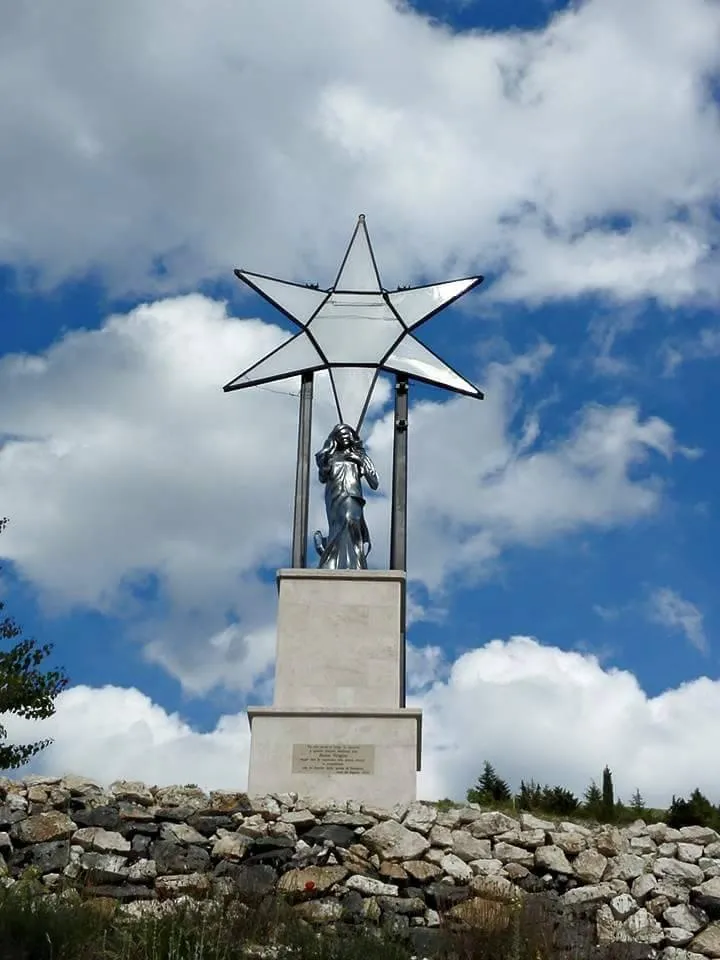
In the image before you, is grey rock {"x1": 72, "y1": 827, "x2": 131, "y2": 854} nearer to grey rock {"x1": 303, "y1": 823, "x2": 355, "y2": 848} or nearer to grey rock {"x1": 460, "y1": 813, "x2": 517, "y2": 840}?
grey rock {"x1": 303, "y1": 823, "x2": 355, "y2": 848}

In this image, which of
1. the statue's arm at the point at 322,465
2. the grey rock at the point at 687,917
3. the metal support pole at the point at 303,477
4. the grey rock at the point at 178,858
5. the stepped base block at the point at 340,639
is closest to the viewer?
the grey rock at the point at 687,917

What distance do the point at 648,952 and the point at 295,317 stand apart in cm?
1096

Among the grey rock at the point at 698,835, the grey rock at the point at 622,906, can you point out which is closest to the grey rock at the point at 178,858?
the grey rock at the point at 622,906

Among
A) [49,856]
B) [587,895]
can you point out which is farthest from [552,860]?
[49,856]

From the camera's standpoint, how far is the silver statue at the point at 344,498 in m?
18.4

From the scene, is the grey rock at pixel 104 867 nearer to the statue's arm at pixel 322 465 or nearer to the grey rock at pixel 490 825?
the grey rock at pixel 490 825

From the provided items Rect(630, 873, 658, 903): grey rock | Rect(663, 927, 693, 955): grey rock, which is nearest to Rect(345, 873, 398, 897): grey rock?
Rect(630, 873, 658, 903): grey rock

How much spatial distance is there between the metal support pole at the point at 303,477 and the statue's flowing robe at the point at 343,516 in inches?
10.6

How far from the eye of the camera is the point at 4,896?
1049 centimetres

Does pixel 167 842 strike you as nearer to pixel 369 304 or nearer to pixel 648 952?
pixel 648 952

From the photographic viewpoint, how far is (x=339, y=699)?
16.9 meters

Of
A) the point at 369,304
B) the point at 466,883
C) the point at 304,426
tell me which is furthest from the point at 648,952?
the point at 369,304

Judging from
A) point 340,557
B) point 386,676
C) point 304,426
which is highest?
point 304,426

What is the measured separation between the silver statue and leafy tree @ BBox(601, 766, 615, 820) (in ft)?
13.8
